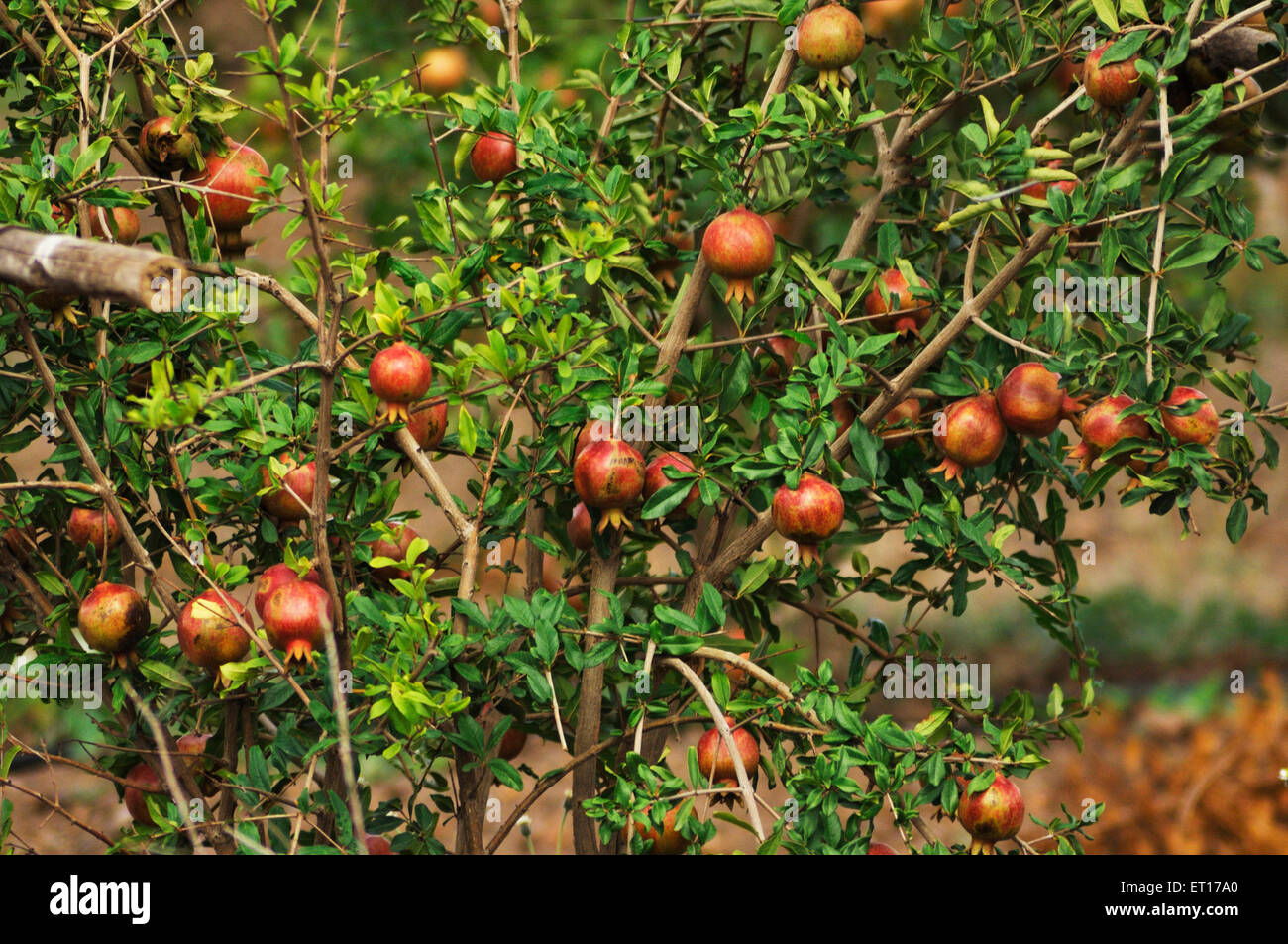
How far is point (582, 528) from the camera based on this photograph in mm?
1874

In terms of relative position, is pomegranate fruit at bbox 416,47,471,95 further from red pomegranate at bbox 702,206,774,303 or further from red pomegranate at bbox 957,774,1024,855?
red pomegranate at bbox 957,774,1024,855

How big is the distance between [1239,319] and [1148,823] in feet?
10.00

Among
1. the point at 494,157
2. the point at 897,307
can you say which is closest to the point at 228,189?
the point at 494,157

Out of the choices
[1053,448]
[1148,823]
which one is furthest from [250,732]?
[1148,823]

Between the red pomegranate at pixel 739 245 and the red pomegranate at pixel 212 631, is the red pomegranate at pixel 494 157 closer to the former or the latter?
the red pomegranate at pixel 739 245

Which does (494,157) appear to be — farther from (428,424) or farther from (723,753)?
(723,753)

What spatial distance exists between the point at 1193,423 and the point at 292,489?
49.3 inches

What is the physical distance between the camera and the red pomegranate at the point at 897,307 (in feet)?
5.88

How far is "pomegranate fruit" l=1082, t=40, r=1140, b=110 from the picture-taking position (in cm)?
158

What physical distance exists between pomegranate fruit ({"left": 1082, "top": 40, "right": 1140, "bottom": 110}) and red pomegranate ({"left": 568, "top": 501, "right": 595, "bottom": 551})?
95 cm

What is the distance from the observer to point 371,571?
1822 millimetres

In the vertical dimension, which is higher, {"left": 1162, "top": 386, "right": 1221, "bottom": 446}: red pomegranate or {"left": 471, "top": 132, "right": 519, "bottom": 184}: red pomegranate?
{"left": 471, "top": 132, "right": 519, "bottom": 184}: red pomegranate

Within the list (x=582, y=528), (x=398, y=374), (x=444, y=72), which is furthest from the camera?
(x=444, y=72)

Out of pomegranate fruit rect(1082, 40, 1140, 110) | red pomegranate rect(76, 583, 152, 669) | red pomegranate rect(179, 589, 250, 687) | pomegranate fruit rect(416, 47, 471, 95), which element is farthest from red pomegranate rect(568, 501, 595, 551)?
pomegranate fruit rect(416, 47, 471, 95)
